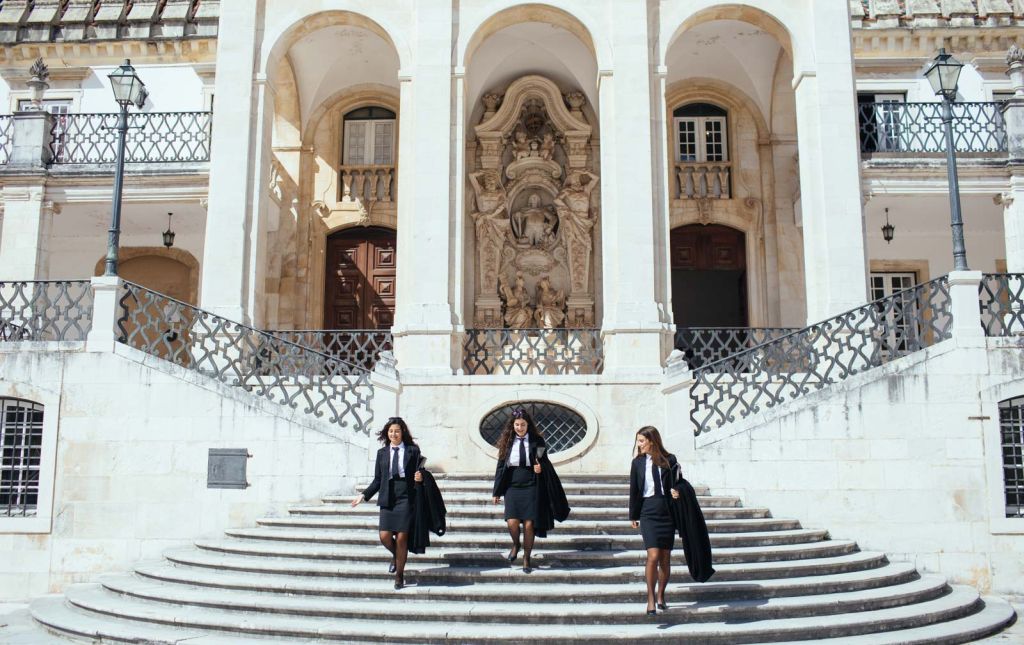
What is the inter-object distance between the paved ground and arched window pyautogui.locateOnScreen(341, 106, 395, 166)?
11.3 meters

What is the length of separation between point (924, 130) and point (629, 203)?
6.81 m

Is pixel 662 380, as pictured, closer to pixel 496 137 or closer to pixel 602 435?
pixel 602 435

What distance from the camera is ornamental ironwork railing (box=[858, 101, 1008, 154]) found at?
16953 mm

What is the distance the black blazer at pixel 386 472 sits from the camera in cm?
816

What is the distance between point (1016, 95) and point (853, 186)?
16.8 ft

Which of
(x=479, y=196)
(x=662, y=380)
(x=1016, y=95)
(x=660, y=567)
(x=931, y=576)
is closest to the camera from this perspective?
(x=660, y=567)

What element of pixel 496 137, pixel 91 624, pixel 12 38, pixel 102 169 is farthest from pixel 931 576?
pixel 12 38

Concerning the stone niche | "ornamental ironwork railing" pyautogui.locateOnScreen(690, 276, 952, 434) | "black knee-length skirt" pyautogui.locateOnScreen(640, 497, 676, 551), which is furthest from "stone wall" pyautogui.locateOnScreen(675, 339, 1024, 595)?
the stone niche

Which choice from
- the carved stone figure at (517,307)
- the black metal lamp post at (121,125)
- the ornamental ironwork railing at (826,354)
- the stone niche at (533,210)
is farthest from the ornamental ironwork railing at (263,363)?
the stone niche at (533,210)

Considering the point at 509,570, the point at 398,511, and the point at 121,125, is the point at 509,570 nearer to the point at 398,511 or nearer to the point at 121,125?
the point at 398,511

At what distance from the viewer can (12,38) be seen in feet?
64.2

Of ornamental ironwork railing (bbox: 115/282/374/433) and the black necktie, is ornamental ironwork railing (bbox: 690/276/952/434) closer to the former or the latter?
the black necktie

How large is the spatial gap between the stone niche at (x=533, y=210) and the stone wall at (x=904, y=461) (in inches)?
267

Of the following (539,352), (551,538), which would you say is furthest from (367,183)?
(551,538)
